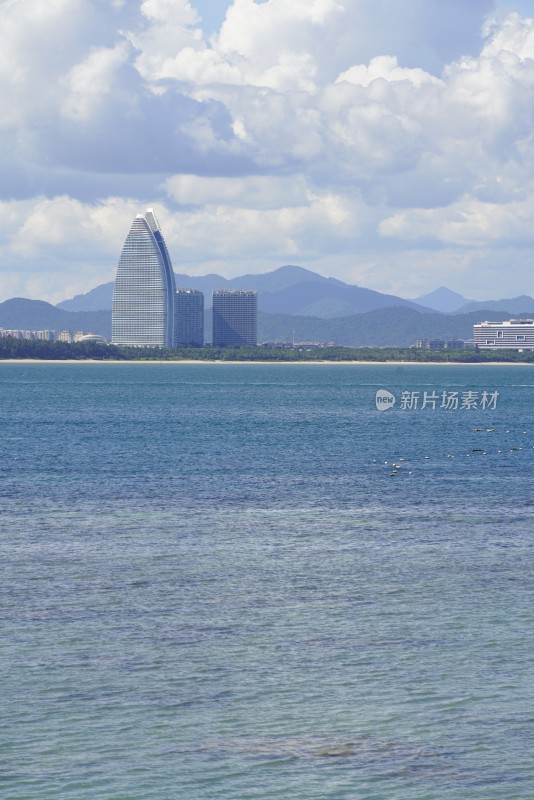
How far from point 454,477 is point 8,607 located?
49.8 m

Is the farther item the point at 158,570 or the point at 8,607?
the point at 158,570

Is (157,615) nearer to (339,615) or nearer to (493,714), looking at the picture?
(339,615)

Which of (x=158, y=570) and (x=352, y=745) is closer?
(x=352, y=745)

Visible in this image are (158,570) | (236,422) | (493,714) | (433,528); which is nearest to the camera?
(493,714)

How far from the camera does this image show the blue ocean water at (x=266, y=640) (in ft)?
85.7

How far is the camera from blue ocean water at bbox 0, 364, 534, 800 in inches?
1029

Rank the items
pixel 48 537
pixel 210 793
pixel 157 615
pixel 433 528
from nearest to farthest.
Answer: pixel 210 793, pixel 157 615, pixel 48 537, pixel 433 528

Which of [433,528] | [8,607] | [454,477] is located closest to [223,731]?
[8,607]

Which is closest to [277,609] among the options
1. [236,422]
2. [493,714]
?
[493,714]

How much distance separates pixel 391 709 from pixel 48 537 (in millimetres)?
28014

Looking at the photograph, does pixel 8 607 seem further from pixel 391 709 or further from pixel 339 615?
pixel 391 709

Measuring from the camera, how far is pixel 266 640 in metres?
36.1

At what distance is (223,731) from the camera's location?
2805 centimetres

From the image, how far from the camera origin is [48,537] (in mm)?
54156
